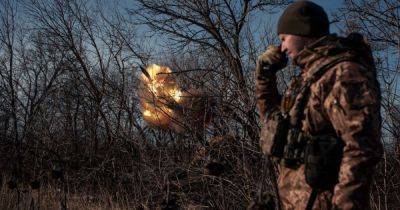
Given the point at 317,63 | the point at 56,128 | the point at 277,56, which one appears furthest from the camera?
the point at 56,128

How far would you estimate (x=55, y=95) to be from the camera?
17.8 meters

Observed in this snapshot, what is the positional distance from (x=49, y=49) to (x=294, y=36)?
1648 centimetres

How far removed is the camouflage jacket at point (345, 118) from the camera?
2.30 meters

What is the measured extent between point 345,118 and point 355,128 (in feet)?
0.21

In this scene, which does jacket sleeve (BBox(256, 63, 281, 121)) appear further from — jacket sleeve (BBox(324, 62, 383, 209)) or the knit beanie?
jacket sleeve (BBox(324, 62, 383, 209))

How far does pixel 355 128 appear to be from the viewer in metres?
2.33

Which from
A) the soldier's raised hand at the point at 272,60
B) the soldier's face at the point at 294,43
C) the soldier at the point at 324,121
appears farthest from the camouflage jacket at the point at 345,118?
the soldier's raised hand at the point at 272,60

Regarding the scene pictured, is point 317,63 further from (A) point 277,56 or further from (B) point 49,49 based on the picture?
(B) point 49,49

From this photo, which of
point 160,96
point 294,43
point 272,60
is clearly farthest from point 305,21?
point 160,96

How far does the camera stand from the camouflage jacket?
2.30m

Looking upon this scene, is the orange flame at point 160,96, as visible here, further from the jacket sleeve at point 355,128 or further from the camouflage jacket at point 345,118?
the jacket sleeve at point 355,128

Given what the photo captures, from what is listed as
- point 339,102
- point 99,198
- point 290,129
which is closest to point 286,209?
point 290,129

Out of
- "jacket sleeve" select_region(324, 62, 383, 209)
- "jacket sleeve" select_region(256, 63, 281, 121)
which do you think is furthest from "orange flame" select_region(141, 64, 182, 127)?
"jacket sleeve" select_region(324, 62, 383, 209)

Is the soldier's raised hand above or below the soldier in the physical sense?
above
